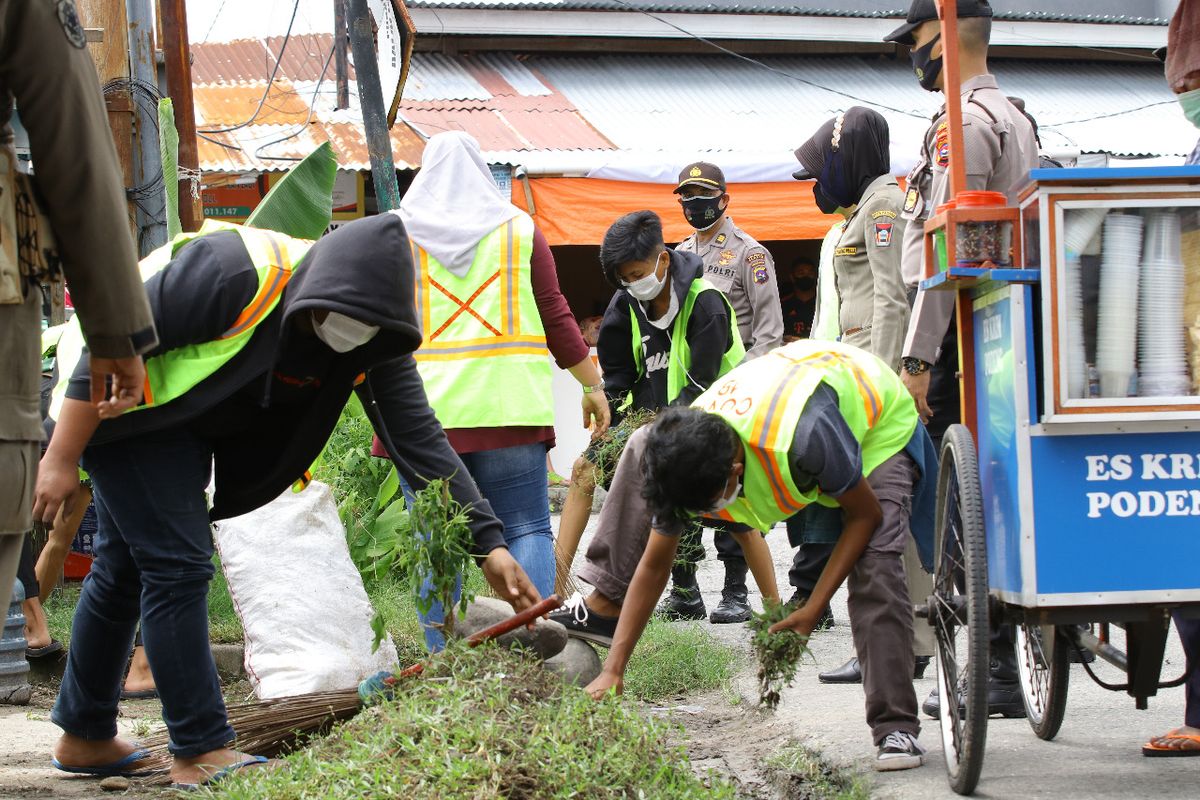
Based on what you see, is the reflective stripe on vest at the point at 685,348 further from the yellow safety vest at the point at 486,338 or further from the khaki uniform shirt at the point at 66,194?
the khaki uniform shirt at the point at 66,194

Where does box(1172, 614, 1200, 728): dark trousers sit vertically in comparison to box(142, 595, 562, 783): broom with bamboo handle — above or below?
above

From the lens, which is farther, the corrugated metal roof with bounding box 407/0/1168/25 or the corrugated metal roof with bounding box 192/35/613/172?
the corrugated metal roof with bounding box 407/0/1168/25

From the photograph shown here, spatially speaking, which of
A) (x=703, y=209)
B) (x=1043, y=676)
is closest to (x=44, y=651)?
(x=703, y=209)

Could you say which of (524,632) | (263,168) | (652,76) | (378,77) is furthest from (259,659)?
(652,76)

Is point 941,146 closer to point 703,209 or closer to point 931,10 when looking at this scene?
point 931,10

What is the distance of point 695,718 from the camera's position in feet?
16.9

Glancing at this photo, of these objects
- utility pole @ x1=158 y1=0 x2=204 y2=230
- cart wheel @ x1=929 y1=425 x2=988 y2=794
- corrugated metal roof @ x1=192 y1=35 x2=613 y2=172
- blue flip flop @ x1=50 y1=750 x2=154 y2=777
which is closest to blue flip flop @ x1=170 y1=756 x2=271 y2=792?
blue flip flop @ x1=50 y1=750 x2=154 y2=777

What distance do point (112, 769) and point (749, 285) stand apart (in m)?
3.90

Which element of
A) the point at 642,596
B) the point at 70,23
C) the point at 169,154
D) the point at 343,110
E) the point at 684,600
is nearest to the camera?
the point at 70,23

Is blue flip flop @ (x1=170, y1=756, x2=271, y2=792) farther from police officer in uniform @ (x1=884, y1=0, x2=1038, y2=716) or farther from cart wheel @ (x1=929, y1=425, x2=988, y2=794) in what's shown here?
police officer in uniform @ (x1=884, y1=0, x2=1038, y2=716)

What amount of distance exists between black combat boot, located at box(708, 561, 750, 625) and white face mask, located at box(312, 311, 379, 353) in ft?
11.1

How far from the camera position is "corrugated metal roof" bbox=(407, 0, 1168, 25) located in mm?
13789

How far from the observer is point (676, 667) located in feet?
18.2

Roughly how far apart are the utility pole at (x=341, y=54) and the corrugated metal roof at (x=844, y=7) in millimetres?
1314
